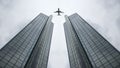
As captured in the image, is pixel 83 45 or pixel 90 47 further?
pixel 83 45

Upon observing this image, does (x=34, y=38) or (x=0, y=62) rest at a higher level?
(x=34, y=38)

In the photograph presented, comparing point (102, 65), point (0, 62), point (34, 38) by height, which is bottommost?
point (0, 62)

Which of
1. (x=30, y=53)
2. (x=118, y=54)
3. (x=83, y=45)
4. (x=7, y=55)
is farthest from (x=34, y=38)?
(x=118, y=54)

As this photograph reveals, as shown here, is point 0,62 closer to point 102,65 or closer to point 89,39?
point 102,65

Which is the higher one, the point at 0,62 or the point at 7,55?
the point at 7,55

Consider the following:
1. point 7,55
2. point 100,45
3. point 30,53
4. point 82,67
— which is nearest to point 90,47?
point 100,45

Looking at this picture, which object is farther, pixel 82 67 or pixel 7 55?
pixel 82 67

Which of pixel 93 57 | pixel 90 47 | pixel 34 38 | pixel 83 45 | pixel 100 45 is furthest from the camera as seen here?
pixel 34 38

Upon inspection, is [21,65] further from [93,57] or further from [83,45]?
[83,45]

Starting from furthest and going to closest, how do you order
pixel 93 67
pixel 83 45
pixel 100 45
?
pixel 83 45 → pixel 100 45 → pixel 93 67
